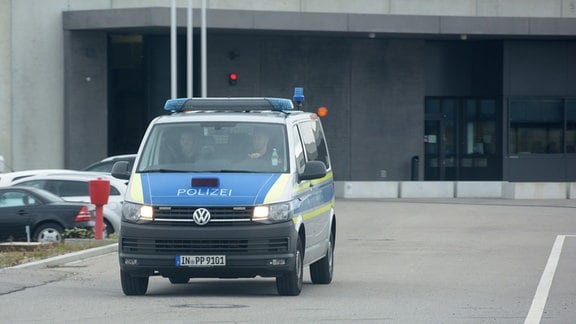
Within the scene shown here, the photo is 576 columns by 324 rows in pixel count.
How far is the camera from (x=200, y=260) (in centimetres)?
1320

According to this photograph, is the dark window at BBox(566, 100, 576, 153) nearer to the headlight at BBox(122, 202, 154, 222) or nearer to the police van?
the police van

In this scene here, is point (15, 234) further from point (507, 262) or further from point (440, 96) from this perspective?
point (440, 96)

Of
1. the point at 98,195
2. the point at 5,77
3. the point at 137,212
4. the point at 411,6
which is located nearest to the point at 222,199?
the point at 137,212

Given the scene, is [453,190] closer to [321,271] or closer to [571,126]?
A: [571,126]

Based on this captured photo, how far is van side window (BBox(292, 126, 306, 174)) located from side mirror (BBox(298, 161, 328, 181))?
8 centimetres

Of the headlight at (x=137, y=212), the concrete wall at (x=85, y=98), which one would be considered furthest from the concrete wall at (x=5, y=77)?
the headlight at (x=137, y=212)

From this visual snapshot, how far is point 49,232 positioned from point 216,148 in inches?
375

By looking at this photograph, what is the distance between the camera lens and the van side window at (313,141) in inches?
599

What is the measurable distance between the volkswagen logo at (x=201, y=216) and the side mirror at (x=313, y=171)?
135 cm

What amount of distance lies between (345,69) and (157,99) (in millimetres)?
6355

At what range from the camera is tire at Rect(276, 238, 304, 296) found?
13.6 meters

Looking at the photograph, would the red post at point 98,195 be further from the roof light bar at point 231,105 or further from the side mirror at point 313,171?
the side mirror at point 313,171

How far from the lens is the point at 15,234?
23.1 meters

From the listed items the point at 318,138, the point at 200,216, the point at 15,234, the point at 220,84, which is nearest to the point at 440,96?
the point at 220,84
